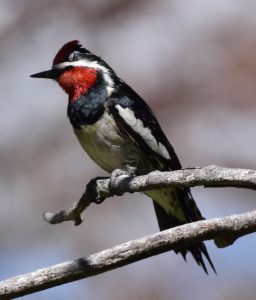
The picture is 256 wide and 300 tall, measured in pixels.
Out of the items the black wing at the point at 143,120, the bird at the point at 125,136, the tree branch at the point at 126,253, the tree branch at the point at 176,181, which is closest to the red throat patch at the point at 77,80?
the bird at the point at 125,136

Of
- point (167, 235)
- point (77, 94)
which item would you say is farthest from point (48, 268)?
point (77, 94)

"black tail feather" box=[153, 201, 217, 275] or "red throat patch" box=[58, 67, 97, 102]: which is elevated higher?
"red throat patch" box=[58, 67, 97, 102]

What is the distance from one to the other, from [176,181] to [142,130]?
3.60ft

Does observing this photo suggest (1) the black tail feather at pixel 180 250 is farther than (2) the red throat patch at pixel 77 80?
No

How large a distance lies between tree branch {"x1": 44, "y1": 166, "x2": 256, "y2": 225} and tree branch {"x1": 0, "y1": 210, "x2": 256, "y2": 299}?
0.44 ft

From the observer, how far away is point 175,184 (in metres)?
2.16

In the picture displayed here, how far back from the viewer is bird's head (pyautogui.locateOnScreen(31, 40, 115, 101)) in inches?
134

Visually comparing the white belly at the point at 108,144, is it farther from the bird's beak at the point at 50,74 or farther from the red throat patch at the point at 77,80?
the bird's beak at the point at 50,74

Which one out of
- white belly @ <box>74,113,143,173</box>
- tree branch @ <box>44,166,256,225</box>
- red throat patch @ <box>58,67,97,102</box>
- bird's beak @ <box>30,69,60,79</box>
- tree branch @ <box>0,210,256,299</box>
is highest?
bird's beak @ <box>30,69,60,79</box>

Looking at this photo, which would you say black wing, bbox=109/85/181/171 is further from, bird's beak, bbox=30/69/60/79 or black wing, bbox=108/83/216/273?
bird's beak, bbox=30/69/60/79

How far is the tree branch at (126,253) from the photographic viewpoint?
6.23ft

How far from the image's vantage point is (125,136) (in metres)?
3.22

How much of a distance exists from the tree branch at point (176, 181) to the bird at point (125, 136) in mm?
424

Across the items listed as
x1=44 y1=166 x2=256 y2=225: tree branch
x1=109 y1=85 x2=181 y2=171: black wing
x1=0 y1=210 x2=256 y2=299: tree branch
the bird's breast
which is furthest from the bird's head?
x1=0 y1=210 x2=256 y2=299: tree branch
